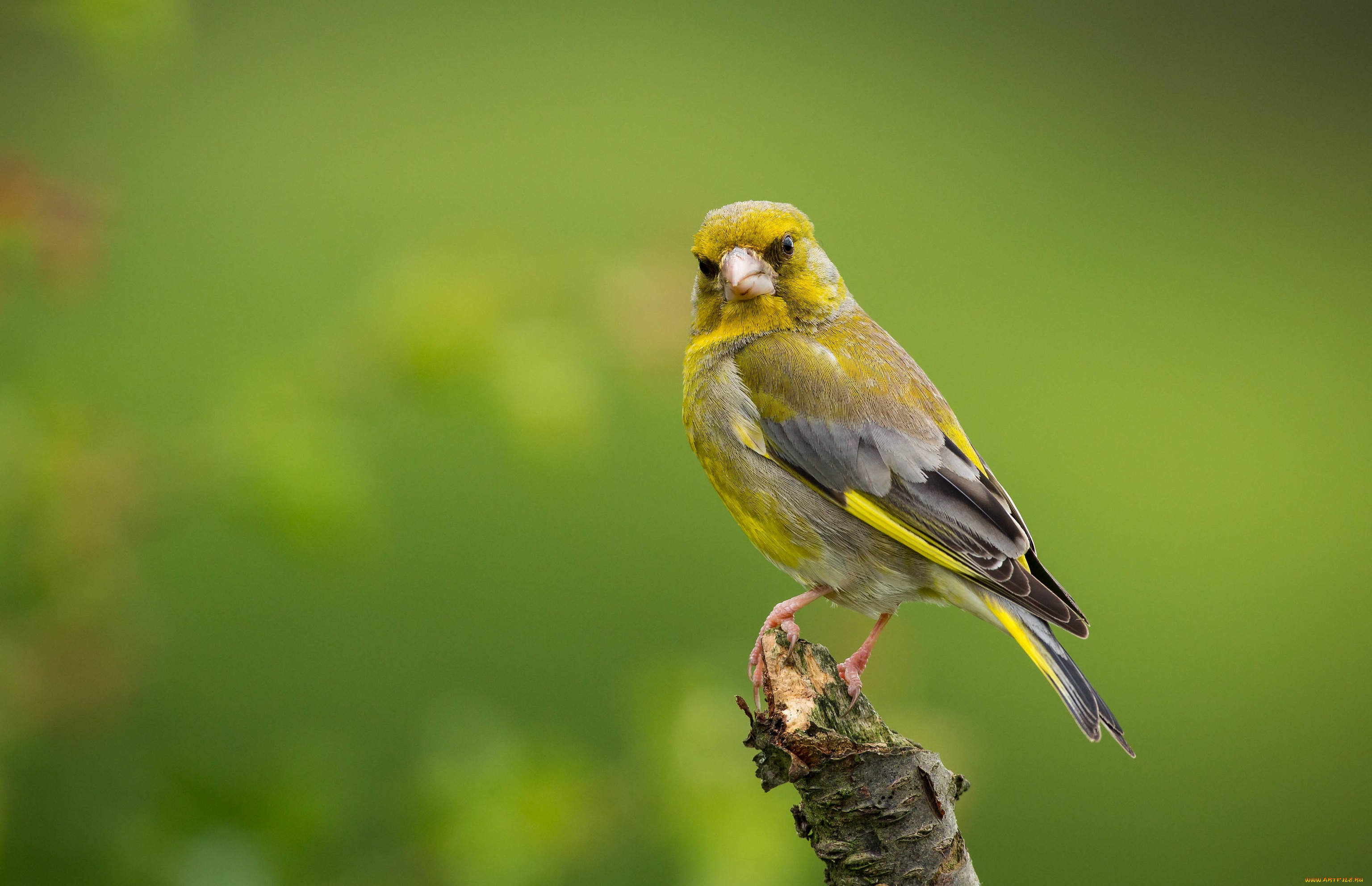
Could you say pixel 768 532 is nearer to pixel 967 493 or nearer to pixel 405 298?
pixel 967 493

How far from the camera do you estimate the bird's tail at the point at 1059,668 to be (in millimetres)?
2709

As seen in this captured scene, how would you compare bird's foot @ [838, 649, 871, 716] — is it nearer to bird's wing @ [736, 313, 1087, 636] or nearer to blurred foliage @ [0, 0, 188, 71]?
bird's wing @ [736, 313, 1087, 636]

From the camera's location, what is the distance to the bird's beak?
3.35 m

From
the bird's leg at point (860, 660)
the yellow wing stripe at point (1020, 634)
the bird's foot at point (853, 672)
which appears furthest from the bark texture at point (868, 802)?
the yellow wing stripe at point (1020, 634)

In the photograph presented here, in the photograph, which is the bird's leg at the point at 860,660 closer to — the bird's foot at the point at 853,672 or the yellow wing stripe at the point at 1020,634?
the bird's foot at the point at 853,672

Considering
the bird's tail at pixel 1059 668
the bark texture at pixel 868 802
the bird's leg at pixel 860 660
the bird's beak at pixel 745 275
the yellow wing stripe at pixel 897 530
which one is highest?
the bird's beak at pixel 745 275

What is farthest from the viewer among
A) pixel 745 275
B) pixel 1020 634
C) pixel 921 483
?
pixel 745 275

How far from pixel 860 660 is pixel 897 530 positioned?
0.40 meters

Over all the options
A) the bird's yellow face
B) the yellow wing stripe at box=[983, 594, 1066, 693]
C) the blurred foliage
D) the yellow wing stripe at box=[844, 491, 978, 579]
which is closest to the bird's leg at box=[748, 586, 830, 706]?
the yellow wing stripe at box=[844, 491, 978, 579]

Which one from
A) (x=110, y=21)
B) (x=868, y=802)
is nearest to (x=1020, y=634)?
(x=868, y=802)

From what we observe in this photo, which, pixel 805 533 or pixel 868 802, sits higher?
pixel 805 533

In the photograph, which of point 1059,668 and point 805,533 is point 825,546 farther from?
point 1059,668

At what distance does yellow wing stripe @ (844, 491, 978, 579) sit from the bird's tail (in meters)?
0.14

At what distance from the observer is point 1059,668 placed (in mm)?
2891
